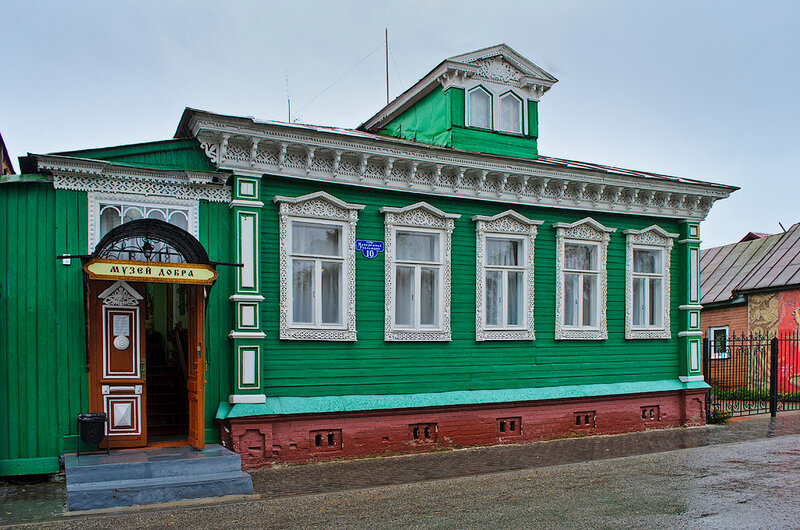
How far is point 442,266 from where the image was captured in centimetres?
1260

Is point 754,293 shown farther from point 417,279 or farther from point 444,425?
point 417,279

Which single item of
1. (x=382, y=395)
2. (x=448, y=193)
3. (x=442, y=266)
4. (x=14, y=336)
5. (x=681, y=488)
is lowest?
(x=681, y=488)

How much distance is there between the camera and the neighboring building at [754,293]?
21.0 meters

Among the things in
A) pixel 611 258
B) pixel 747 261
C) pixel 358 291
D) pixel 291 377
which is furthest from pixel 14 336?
pixel 747 261

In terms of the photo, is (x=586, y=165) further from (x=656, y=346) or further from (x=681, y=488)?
(x=681, y=488)

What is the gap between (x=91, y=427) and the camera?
939cm

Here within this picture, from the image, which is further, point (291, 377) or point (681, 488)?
point (291, 377)

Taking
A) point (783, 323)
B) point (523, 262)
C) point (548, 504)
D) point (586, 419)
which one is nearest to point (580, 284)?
point (523, 262)

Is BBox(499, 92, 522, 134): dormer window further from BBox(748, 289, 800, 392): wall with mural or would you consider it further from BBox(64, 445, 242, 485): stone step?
BBox(748, 289, 800, 392): wall with mural

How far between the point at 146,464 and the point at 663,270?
1079 centimetres

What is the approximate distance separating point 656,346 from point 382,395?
6326 mm

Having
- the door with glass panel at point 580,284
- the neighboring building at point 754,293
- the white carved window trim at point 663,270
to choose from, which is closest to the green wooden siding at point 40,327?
the door with glass panel at point 580,284

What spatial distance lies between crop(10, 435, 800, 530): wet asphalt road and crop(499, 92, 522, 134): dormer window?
6.70 metres

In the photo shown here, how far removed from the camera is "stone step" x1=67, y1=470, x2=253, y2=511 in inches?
323
